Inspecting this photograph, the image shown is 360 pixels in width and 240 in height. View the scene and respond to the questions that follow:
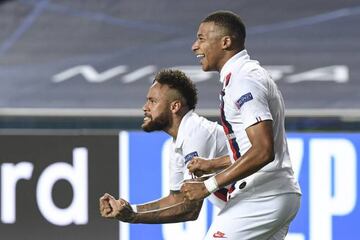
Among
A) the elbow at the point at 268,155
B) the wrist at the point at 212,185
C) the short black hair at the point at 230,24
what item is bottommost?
the wrist at the point at 212,185

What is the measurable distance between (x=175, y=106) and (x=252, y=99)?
3.27 feet

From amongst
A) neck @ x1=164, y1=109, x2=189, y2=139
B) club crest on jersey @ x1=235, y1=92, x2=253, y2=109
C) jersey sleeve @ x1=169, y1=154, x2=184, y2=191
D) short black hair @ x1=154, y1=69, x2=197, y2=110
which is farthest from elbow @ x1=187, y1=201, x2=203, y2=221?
club crest on jersey @ x1=235, y1=92, x2=253, y2=109

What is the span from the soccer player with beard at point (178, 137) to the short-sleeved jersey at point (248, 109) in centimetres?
50

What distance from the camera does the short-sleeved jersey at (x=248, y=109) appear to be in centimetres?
446

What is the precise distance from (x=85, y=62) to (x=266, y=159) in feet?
19.7

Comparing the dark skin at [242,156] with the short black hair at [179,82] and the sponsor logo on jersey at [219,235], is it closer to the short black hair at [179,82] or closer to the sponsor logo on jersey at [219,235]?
the sponsor logo on jersey at [219,235]

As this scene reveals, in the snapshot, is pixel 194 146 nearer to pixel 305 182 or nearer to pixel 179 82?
pixel 179 82

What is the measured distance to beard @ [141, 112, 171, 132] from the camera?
17.6 ft

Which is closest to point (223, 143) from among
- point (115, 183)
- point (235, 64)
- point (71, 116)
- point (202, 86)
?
point (235, 64)

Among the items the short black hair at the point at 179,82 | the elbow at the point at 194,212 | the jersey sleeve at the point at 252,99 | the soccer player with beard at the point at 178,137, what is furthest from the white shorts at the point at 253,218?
the short black hair at the point at 179,82

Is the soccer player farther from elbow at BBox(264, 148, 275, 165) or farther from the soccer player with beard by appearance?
the soccer player with beard

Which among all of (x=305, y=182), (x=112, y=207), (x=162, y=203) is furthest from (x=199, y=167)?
(x=305, y=182)

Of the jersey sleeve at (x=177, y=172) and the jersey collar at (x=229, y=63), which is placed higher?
the jersey collar at (x=229, y=63)

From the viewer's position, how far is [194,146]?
204 inches
